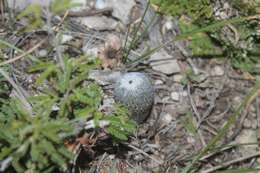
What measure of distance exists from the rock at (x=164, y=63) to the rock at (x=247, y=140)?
0.44 metres

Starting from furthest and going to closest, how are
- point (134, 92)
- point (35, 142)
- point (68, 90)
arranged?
point (134, 92)
point (68, 90)
point (35, 142)

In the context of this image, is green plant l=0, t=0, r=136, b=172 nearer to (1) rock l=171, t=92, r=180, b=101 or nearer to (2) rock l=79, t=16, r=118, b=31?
(1) rock l=171, t=92, r=180, b=101

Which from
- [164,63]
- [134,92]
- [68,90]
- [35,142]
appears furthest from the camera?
[164,63]

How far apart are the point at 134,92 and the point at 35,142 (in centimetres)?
65

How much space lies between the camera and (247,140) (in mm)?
2445

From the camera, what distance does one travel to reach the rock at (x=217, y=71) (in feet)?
8.41

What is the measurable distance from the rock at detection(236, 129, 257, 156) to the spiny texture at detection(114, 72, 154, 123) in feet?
1.71

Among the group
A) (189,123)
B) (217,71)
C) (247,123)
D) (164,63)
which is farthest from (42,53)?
(247,123)

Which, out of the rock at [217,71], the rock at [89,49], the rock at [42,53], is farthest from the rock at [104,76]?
the rock at [217,71]

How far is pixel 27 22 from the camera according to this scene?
2.46 m

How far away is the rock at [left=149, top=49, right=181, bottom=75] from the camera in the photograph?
251 centimetres

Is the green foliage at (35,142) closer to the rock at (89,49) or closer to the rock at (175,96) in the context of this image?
the rock at (89,49)

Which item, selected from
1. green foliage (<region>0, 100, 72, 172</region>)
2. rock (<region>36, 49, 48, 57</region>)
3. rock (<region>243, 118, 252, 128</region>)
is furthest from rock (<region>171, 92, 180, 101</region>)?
green foliage (<region>0, 100, 72, 172</region>)

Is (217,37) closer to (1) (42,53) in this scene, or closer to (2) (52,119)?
(1) (42,53)
